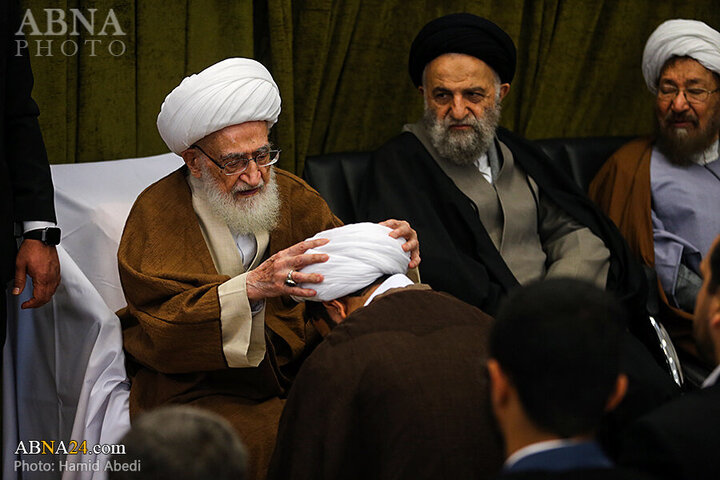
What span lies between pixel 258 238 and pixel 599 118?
2.82 m

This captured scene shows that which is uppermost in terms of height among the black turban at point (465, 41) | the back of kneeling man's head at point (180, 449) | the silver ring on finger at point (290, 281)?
the black turban at point (465, 41)

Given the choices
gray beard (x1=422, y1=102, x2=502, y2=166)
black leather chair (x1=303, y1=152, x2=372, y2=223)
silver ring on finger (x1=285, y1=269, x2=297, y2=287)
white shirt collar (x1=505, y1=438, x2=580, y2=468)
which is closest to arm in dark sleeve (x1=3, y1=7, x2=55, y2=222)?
silver ring on finger (x1=285, y1=269, x2=297, y2=287)

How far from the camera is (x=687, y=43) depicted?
14.1 ft

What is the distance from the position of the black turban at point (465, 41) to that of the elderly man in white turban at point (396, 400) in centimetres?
181

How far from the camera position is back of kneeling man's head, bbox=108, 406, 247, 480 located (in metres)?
1.44

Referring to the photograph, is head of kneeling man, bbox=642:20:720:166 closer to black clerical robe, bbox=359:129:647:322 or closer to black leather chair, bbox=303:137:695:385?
black leather chair, bbox=303:137:695:385

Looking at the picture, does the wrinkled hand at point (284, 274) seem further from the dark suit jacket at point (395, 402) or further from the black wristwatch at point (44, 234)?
the black wristwatch at point (44, 234)

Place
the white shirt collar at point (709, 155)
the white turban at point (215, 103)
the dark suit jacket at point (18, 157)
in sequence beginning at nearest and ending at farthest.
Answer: the dark suit jacket at point (18, 157) → the white turban at point (215, 103) → the white shirt collar at point (709, 155)

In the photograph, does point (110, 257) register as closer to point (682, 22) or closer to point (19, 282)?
point (19, 282)

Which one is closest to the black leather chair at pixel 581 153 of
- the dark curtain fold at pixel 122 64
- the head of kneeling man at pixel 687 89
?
the head of kneeling man at pixel 687 89

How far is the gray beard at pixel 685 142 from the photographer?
4.34m

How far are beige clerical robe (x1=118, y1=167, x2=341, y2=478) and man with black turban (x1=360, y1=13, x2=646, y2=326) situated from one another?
577mm

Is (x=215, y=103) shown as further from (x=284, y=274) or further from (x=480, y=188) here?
(x=480, y=188)

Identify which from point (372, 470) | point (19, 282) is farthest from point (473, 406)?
point (19, 282)
